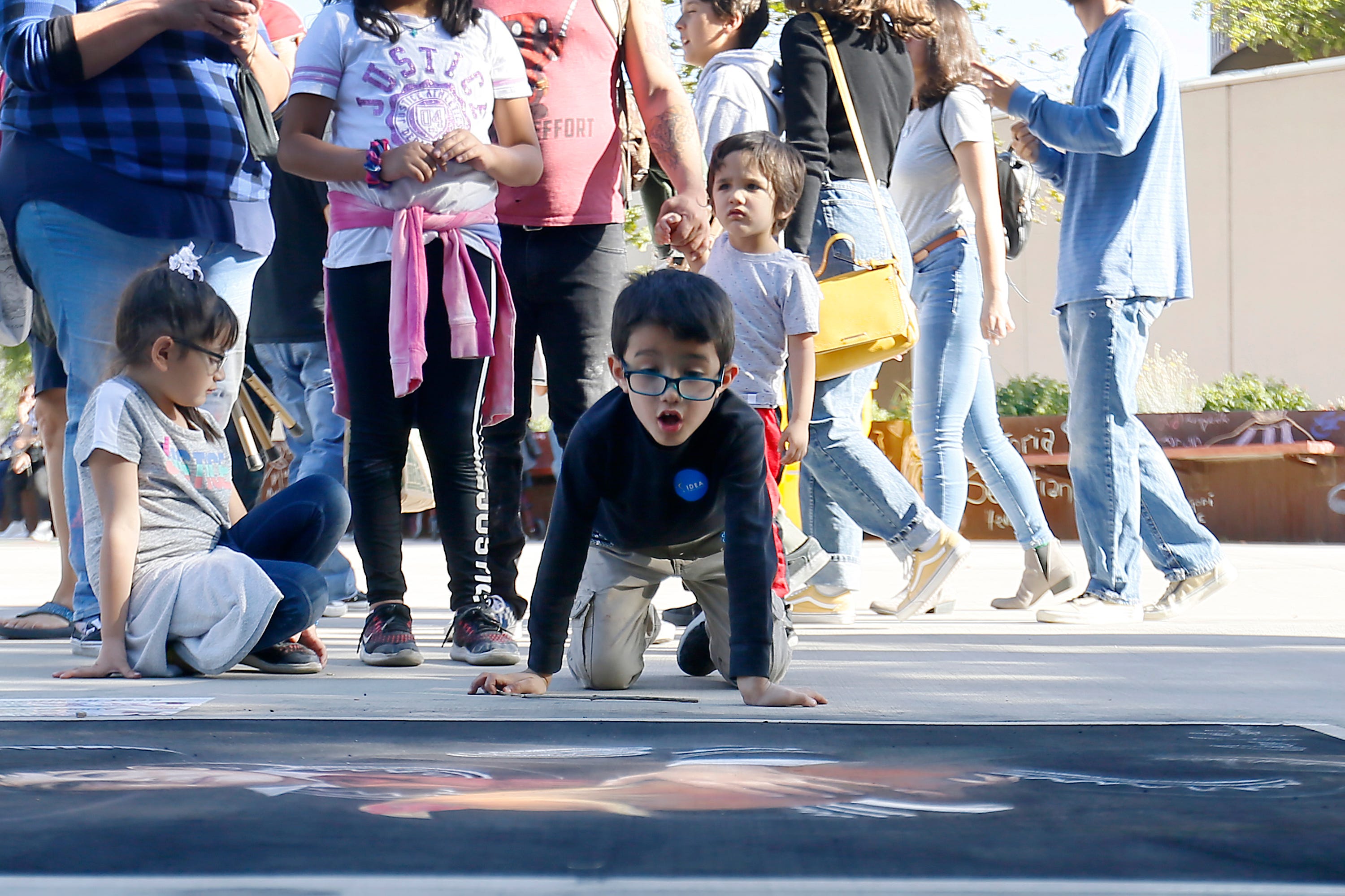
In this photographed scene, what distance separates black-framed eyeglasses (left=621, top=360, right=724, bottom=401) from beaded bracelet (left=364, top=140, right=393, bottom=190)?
0.94 metres

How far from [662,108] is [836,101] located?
2.15 feet

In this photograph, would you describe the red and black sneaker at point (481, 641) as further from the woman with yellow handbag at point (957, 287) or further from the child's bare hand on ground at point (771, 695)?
the woman with yellow handbag at point (957, 287)

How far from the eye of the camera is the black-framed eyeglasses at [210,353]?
3.03 metres

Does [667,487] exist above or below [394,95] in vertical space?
below

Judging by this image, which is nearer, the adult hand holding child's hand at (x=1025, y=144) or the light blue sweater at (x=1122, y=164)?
the light blue sweater at (x=1122, y=164)

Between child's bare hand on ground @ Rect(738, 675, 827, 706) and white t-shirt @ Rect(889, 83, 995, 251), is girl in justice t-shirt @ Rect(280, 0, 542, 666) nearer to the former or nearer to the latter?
child's bare hand on ground @ Rect(738, 675, 827, 706)

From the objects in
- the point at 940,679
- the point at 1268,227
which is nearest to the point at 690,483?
the point at 940,679

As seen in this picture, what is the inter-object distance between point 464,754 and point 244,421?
8.32ft

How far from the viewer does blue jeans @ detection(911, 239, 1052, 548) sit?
15.1ft

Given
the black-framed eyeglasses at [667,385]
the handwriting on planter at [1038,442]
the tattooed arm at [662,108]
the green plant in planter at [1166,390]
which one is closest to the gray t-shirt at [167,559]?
the black-framed eyeglasses at [667,385]

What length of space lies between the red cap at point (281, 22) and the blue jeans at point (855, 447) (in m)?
2.20

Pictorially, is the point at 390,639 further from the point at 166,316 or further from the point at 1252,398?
the point at 1252,398

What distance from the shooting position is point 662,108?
A: 3752mm

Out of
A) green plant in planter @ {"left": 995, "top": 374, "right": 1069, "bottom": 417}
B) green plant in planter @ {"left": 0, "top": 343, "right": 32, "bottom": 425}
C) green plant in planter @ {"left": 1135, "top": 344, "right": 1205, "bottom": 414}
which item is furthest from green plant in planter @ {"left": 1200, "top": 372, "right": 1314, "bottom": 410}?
green plant in planter @ {"left": 0, "top": 343, "right": 32, "bottom": 425}
